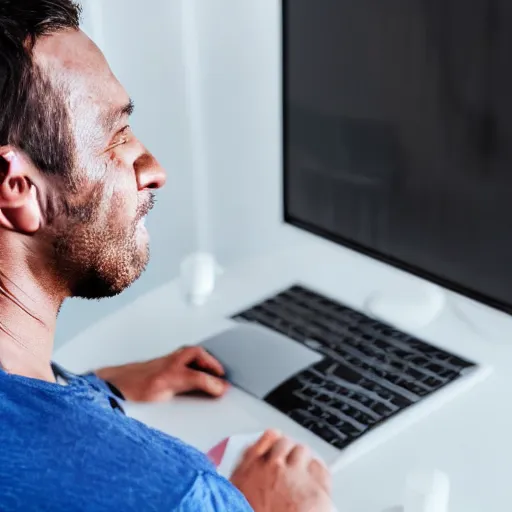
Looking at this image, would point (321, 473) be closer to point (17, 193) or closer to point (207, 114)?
point (17, 193)

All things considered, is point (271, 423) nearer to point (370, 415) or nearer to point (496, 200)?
point (370, 415)

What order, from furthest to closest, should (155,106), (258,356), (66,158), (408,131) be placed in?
(155,106) < (258,356) < (408,131) < (66,158)

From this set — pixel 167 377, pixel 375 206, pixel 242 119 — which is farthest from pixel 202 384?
pixel 242 119

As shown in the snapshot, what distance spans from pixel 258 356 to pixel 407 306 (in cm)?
25

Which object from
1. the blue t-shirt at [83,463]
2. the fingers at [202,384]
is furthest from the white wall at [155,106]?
the blue t-shirt at [83,463]

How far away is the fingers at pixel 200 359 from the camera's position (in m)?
1.09

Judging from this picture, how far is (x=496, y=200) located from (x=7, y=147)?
0.54 metres

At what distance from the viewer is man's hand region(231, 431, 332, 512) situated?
850 millimetres

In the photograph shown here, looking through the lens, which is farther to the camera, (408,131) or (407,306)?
(407,306)

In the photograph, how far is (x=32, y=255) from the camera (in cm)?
74

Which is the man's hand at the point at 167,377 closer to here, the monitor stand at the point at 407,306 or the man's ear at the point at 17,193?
the monitor stand at the point at 407,306

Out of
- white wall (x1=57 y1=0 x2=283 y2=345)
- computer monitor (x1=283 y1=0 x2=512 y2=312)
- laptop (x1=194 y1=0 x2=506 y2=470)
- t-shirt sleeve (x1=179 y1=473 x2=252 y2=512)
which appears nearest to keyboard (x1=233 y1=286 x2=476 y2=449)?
laptop (x1=194 y1=0 x2=506 y2=470)

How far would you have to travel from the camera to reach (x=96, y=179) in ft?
2.47

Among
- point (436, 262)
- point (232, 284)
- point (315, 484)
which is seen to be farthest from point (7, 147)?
point (232, 284)
